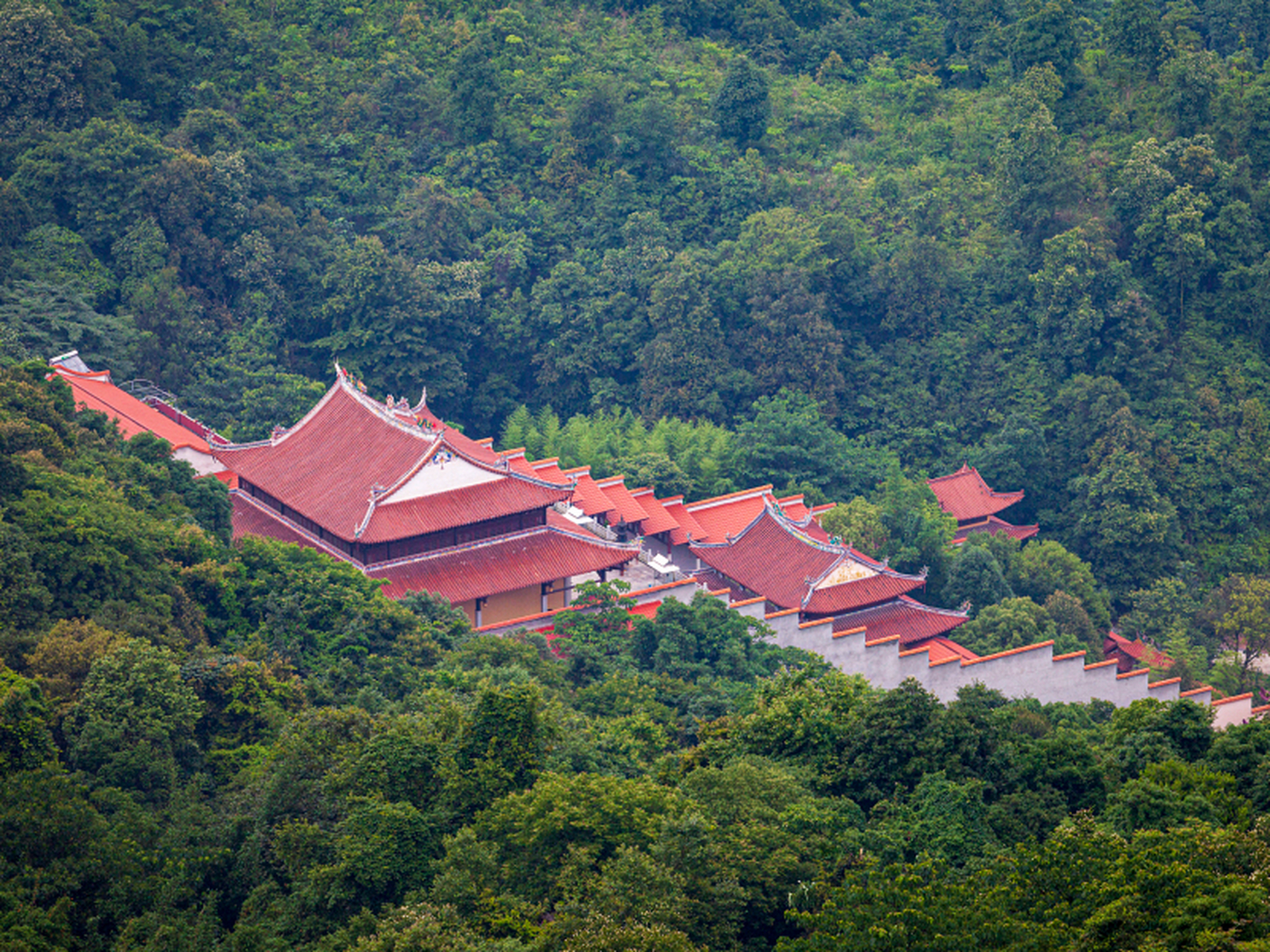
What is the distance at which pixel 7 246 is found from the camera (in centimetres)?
4709

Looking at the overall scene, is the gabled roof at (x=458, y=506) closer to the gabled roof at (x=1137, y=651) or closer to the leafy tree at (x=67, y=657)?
the leafy tree at (x=67, y=657)

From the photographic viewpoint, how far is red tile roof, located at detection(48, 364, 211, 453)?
38.6 meters

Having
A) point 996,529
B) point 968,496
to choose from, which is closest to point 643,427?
point 968,496

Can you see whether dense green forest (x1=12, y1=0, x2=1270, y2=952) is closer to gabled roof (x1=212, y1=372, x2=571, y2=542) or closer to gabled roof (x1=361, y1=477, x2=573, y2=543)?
gabled roof (x1=361, y1=477, x2=573, y2=543)

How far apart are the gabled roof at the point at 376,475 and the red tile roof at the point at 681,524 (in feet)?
14.8

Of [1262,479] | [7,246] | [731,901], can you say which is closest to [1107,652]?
[1262,479]

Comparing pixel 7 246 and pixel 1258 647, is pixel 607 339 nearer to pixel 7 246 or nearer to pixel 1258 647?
pixel 7 246

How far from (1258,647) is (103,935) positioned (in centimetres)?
3119

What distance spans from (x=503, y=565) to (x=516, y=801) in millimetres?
14736

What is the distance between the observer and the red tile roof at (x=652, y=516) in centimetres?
4025

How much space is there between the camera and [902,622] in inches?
1485

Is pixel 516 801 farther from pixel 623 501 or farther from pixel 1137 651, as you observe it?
pixel 1137 651

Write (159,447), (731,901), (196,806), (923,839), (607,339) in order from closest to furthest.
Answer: (731,901), (923,839), (196,806), (159,447), (607,339)

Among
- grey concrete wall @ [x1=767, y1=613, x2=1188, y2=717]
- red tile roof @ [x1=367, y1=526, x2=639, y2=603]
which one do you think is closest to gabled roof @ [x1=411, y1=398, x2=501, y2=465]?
red tile roof @ [x1=367, y1=526, x2=639, y2=603]
